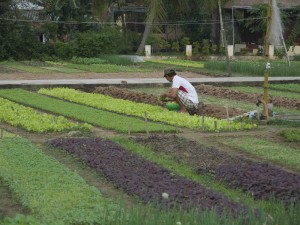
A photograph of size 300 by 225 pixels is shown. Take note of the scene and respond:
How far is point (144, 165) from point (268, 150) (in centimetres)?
265

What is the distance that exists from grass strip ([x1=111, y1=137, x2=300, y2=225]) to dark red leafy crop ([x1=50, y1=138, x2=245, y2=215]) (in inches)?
10.1

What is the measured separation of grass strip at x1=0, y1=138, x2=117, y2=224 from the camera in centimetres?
727

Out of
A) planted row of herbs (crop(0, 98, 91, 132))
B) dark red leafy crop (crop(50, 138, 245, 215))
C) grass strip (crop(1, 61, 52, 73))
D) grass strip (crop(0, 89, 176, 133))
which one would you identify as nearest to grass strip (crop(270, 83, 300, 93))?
grass strip (crop(0, 89, 176, 133))

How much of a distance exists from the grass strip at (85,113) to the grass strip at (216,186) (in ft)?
4.38

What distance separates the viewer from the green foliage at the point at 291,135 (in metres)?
12.5

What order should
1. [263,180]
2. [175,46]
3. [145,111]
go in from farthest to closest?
[175,46] < [145,111] < [263,180]

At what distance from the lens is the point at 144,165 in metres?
9.79

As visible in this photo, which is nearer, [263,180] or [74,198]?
[74,198]

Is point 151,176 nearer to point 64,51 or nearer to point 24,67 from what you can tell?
point 24,67

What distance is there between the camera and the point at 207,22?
47625 mm

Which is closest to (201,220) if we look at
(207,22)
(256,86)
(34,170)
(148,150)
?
(34,170)

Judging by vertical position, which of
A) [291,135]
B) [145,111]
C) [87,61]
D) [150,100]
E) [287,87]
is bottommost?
[87,61]

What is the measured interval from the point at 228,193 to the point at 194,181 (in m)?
0.52

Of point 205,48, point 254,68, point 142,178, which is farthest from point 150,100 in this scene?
point 205,48
